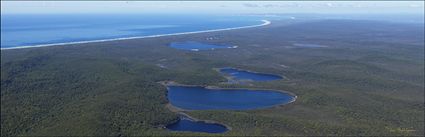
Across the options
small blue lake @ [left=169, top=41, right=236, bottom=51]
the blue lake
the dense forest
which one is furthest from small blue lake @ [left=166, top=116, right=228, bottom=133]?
small blue lake @ [left=169, top=41, right=236, bottom=51]

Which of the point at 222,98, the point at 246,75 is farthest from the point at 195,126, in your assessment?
the point at 246,75

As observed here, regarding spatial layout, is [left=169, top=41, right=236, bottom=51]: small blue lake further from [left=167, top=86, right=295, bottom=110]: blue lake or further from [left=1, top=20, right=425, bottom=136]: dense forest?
[left=167, top=86, right=295, bottom=110]: blue lake

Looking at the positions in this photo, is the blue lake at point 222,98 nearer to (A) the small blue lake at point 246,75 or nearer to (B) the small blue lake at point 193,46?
(A) the small blue lake at point 246,75

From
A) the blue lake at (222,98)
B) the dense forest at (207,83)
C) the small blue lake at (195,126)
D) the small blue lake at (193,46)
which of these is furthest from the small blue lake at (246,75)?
the small blue lake at (193,46)

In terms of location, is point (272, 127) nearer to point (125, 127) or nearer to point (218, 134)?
point (218, 134)

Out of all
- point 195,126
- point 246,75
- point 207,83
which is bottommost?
point 195,126

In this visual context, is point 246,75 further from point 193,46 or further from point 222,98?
point 193,46
